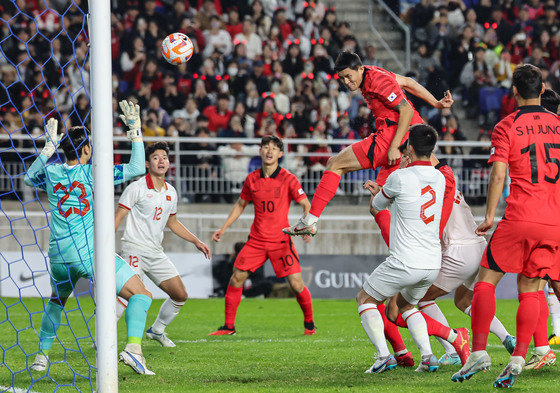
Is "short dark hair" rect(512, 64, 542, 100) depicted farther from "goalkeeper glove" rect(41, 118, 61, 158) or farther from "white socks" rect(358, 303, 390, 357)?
"goalkeeper glove" rect(41, 118, 61, 158)

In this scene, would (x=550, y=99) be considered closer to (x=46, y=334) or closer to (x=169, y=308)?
(x=169, y=308)

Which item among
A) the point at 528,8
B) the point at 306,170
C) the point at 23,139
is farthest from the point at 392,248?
the point at 528,8

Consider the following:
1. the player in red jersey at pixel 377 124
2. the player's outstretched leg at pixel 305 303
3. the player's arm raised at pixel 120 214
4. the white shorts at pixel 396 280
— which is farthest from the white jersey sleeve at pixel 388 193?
the player's outstretched leg at pixel 305 303

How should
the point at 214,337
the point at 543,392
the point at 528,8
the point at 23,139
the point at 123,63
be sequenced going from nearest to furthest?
the point at 543,392 < the point at 214,337 < the point at 23,139 < the point at 123,63 < the point at 528,8

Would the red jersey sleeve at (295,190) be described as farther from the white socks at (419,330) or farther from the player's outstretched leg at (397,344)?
the white socks at (419,330)

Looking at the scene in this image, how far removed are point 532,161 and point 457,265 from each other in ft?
4.45

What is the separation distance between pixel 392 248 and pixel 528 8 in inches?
609

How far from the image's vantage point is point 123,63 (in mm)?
18203

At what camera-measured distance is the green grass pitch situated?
643cm

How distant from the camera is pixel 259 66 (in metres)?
18.0

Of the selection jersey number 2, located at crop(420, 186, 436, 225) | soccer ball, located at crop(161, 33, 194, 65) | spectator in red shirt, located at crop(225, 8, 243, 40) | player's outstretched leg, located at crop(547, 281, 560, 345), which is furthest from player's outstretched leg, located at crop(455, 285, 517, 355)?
spectator in red shirt, located at crop(225, 8, 243, 40)

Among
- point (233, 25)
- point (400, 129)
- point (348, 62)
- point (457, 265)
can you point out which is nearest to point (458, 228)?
point (457, 265)

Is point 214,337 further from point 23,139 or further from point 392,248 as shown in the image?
point 23,139

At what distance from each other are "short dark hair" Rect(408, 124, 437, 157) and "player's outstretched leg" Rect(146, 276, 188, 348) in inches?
133
